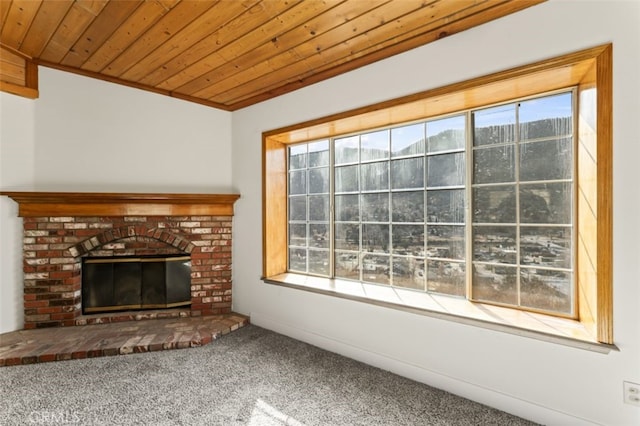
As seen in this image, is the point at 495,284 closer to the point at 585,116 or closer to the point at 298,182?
the point at 585,116

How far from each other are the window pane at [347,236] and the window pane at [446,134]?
1.00 meters

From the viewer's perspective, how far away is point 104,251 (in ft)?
10.7

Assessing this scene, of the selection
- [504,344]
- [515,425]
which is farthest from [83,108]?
[515,425]

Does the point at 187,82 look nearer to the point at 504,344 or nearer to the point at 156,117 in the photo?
the point at 156,117

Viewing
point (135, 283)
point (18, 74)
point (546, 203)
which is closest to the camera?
point (546, 203)

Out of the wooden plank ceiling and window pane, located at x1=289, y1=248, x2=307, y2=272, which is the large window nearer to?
window pane, located at x1=289, y1=248, x2=307, y2=272

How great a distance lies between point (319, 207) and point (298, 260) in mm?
653

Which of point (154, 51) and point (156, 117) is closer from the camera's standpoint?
point (154, 51)

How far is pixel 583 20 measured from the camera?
5.37ft

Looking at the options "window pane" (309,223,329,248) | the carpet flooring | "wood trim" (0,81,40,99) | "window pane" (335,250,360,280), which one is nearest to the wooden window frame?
the carpet flooring

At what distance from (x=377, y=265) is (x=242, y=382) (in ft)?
4.75

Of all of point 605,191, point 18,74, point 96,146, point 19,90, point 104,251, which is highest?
point 18,74

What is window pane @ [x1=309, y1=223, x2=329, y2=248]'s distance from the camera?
3195 mm

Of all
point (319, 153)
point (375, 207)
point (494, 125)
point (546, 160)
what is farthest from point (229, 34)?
point (546, 160)
